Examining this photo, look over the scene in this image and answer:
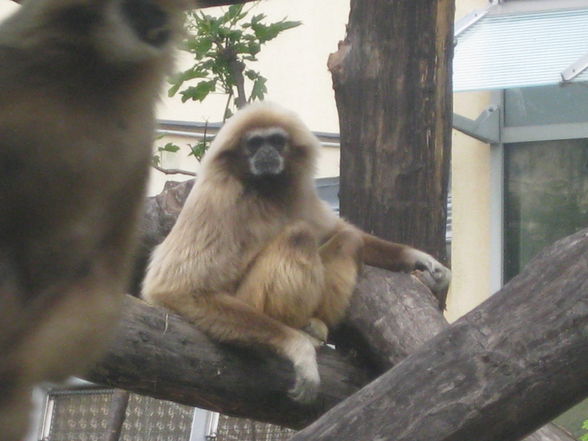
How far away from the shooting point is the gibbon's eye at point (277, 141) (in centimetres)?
641

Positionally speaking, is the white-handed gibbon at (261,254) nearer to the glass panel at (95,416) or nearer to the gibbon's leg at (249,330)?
the gibbon's leg at (249,330)

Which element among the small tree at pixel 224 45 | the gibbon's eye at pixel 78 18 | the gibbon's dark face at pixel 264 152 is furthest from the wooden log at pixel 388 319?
the gibbon's eye at pixel 78 18

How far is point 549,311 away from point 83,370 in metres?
1.47

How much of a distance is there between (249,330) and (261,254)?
69cm

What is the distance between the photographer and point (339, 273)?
5.95m

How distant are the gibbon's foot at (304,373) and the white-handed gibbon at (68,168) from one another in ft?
8.49

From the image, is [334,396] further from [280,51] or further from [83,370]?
[280,51]

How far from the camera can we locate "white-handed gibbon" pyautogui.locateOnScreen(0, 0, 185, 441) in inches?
101

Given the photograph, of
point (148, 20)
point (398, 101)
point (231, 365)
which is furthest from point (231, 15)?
point (148, 20)

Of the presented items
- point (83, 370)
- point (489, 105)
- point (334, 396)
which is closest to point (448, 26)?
point (334, 396)

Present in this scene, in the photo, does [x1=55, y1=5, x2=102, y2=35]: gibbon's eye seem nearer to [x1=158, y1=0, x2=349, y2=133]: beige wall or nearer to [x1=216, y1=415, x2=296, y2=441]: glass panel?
[x1=216, y1=415, x2=296, y2=441]: glass panel

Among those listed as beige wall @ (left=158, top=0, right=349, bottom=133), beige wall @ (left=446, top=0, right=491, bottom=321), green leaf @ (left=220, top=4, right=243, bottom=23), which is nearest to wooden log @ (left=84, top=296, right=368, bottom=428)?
green leaf @ (left=220, top=4, right=243, bottom=23)

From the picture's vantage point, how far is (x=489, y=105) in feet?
33.0

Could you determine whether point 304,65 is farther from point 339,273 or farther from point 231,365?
point 231,365
